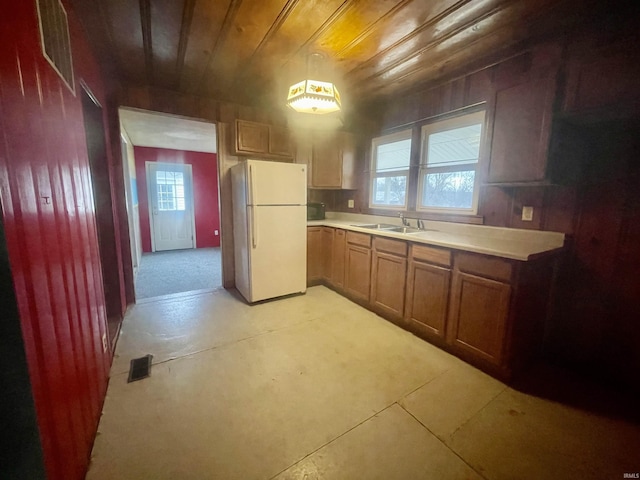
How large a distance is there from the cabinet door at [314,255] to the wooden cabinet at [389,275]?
0.98m

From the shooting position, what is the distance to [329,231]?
3598mm

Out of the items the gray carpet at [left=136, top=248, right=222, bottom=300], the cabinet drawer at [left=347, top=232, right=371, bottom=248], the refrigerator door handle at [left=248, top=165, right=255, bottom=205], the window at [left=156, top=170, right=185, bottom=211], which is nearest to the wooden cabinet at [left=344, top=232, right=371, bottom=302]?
the cabinet drawer at [left=347, top=232, right=371, bottom=248]

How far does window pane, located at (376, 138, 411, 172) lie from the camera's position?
3.29 meters

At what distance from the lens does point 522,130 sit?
1.92 m

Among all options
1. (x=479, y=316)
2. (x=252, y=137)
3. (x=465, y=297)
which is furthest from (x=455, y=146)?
(x=252, y=137)

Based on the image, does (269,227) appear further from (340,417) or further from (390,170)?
(340,417)

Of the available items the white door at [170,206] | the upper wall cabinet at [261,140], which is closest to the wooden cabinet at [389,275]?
the upper wall cabinet at [261,140]

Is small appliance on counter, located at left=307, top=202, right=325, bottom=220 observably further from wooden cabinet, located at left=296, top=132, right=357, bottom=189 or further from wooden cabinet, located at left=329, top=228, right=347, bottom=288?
wooden cabinet, located at left=329, top=228, right=347, bottom=288

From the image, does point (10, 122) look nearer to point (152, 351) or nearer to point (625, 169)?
point (152, 351)

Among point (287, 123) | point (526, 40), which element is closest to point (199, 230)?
point (287, 123)

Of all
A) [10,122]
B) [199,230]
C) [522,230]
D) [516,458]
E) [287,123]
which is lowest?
[516,458]

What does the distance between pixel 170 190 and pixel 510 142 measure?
6.41 meters

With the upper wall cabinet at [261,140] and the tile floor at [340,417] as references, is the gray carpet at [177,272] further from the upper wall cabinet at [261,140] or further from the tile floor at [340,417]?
the upper wall cabinet at [261,140]

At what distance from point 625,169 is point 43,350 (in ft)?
10.5
